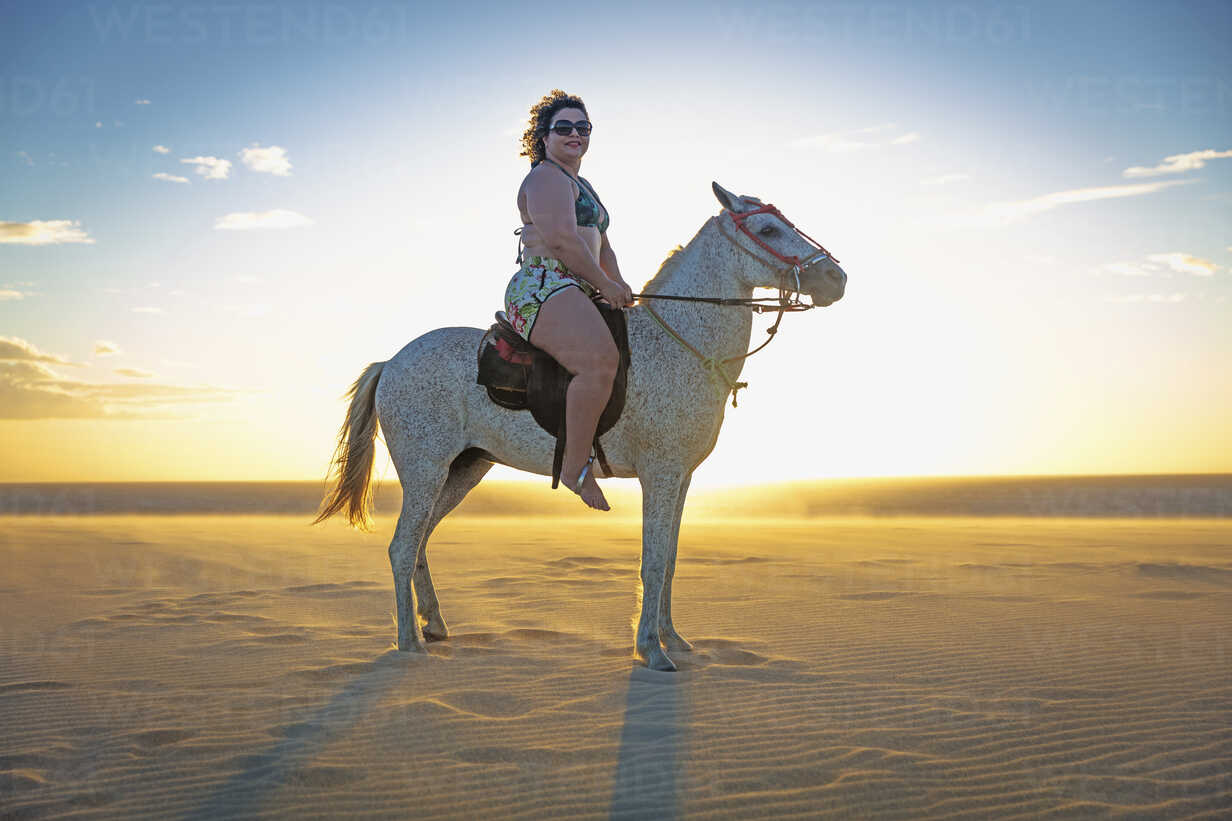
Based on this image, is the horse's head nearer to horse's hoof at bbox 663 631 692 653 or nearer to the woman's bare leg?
the woman's bare leg

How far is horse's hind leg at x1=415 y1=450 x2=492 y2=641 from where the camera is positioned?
645 centimetres

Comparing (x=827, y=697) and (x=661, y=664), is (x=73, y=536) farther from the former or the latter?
(x=827, y=697)

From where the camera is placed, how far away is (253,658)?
19.3ft

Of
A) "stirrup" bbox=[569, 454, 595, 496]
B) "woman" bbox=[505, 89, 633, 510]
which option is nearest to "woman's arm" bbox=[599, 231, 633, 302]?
"woman" bbox=[505, 89, 633, 510]

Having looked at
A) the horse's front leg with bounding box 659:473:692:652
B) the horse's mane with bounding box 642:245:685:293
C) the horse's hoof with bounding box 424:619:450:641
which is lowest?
the horse's hoof with bounding box 424:619:450:641

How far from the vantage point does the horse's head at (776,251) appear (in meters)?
5.48

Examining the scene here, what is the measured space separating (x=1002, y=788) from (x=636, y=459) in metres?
2.89

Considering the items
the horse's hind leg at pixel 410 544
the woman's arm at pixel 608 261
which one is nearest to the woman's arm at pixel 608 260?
the woman's arm at pixel 608 261

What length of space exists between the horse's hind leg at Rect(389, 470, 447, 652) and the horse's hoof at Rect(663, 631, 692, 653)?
70.1 inches

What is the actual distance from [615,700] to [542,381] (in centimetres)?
209

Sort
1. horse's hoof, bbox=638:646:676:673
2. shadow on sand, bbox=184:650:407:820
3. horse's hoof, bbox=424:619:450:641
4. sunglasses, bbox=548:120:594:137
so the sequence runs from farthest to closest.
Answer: horse's hoof, bbox=424:619:450:641
sunglasses, bbox=548:120:594:137
horse's hoof, bbox=638:646:676:673
shadow on sand, bbox=184:650:407:820

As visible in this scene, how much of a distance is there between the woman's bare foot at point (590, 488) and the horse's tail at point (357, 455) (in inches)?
80.4

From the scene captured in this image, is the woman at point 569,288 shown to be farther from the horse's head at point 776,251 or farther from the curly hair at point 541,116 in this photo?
the horse's head at point 776,251

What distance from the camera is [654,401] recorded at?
5.59 metres
